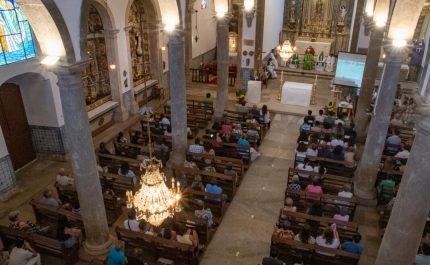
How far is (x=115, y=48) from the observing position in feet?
42.8

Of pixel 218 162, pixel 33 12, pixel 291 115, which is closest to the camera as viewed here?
pixel 33 12

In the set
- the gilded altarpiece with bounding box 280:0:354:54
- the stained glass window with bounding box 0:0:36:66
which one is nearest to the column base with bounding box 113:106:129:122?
the stained glass window with bounding box 0:0:36:66

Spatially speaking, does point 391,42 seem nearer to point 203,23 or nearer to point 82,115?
point 82,115

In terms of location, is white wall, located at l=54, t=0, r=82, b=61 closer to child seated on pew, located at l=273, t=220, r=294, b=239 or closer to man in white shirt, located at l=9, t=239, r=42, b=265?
man in white shirt, located at l=9, t=239, r=42, b=265

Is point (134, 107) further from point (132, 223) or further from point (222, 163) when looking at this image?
point (132, 223)

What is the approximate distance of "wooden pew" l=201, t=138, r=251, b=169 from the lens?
423 inches

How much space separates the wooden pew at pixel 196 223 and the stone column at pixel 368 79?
739 cm

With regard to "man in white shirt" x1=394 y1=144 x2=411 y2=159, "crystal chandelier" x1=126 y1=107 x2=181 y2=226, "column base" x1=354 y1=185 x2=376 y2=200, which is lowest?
"column base" x1=354 y1=185 x2=376 y2=200

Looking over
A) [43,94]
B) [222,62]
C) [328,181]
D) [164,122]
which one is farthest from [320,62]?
[43,94]

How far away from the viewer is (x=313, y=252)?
22.5 feet

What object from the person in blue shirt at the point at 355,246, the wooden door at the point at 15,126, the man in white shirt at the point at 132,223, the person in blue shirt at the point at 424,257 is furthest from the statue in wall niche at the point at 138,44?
the person in blue shirt at the point at 424,257

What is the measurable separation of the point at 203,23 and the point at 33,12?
630 inches

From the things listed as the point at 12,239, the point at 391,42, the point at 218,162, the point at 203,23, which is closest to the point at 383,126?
the point at 391,42

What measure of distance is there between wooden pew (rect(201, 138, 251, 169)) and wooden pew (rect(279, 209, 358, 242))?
309cm
